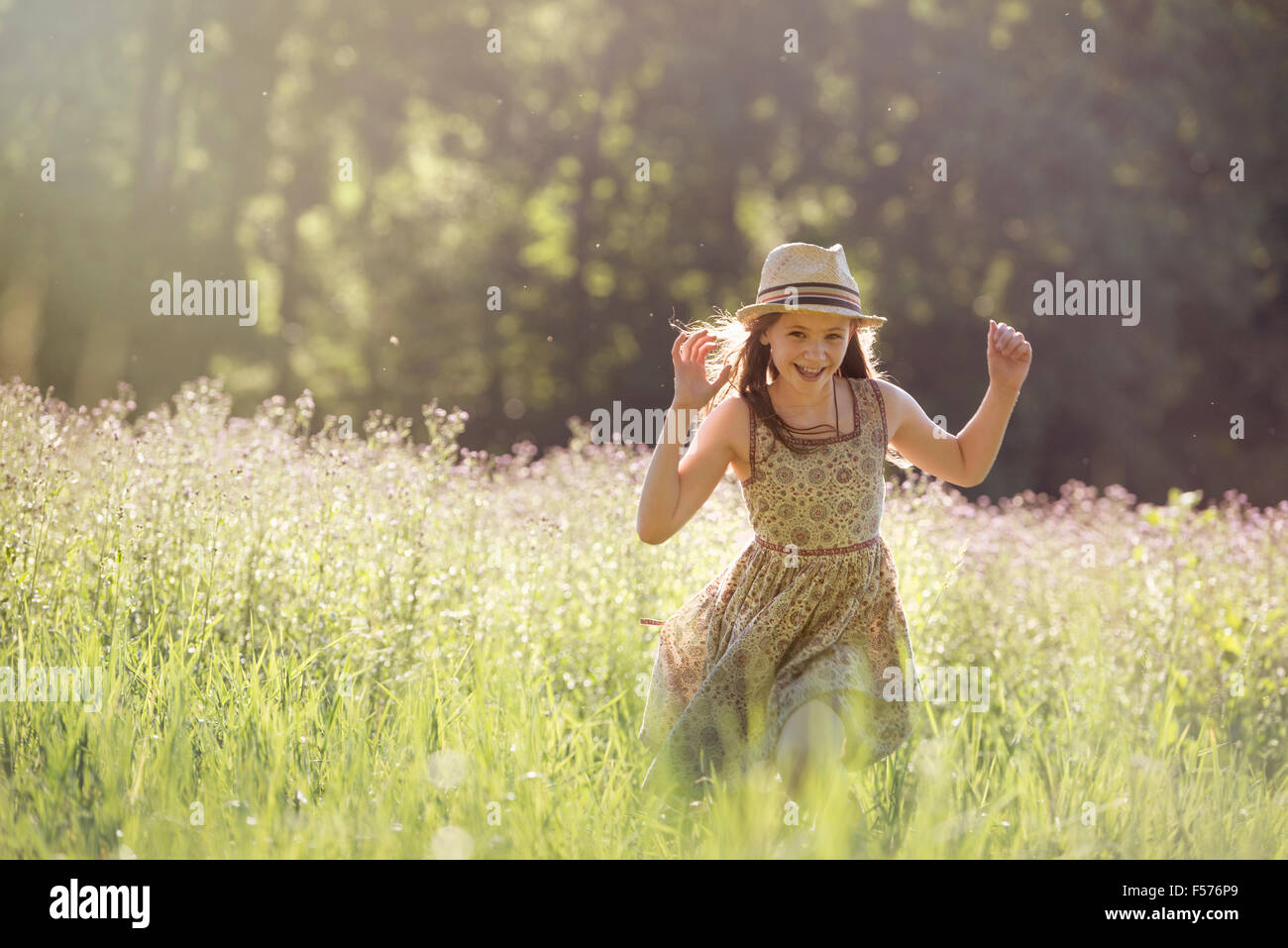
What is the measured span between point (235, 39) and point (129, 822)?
1849 cm

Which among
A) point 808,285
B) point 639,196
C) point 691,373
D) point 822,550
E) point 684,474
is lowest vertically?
point 822,550

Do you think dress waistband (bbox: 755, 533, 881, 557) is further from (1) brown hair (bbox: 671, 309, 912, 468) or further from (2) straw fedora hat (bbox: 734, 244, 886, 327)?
(2) straw fedora hat (bbox: 734, 244, 886, 327)

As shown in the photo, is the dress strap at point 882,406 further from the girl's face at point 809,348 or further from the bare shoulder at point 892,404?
the girl's face at point 809,348

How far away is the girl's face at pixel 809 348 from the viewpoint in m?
3.30

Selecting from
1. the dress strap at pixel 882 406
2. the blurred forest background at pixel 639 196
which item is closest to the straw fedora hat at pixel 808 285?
the dress strap at pixel 882 406

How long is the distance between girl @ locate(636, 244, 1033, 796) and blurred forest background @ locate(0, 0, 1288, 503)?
1301 centimetres

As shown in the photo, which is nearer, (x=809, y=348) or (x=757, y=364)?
(x=809, y=348)

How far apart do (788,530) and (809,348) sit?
500 millimetres

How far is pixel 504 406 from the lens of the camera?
18.5 m

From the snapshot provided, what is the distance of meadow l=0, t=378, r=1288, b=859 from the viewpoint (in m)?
3.04

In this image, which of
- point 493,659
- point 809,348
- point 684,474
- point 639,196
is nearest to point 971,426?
point 809,348

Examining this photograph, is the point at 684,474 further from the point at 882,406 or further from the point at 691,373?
the point at 882,406

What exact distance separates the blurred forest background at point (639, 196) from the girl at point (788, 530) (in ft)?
42.7

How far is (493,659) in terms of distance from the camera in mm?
4242
